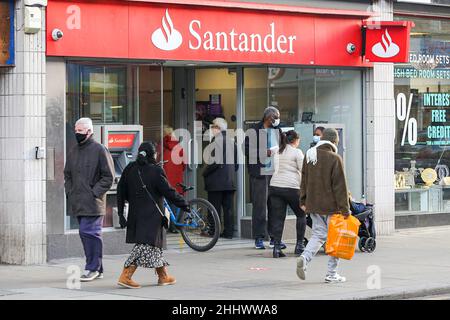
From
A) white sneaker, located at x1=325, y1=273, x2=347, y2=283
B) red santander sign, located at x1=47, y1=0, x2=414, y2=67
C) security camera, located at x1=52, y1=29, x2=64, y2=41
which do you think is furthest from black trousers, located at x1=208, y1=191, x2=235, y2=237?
white sneaker, located at x1=325, y1=273, x2=347, y2=283

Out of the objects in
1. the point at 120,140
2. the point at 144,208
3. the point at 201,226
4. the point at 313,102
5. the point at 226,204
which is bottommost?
the point at 201,226

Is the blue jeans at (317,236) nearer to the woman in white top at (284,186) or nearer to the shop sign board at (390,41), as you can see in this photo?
the woman in white top at (284,186)

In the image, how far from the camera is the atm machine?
15.1m

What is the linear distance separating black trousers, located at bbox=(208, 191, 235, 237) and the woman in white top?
6.77 feet

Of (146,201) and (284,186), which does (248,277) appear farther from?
(284,186)

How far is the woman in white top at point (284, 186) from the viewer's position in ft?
47.7

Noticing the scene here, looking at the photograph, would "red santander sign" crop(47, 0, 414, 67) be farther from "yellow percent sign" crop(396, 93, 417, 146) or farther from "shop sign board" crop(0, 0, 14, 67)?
"yellow percent sign" crop(396, 93, 417, 146)

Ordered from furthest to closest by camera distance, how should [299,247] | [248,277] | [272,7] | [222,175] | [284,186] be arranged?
[222,175], [272,7], [299,247], [284,186], [248,277]

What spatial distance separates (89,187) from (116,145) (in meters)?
2.92

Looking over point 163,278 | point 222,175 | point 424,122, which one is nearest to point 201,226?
point 222,175

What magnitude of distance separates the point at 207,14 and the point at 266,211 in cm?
320

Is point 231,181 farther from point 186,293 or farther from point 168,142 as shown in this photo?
point 186,293

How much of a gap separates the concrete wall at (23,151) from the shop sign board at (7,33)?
8cm

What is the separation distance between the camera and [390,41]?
17.3 m
